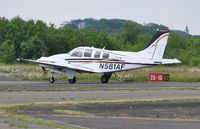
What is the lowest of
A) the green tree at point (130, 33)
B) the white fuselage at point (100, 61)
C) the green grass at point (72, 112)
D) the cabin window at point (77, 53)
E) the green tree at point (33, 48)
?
the green grass at point (72, 112)

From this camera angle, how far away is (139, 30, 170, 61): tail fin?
1858 inches

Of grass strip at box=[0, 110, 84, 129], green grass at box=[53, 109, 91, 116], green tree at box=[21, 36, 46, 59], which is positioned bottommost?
grass strip at box=[0, 110, 84, 129]

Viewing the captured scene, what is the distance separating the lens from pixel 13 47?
9681cm

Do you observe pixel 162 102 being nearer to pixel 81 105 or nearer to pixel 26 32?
pixel 81 105

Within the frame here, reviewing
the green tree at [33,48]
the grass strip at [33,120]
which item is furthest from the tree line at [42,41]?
the grass strip at [33,120]

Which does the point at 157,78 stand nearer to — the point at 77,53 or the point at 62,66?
the point at 77,53

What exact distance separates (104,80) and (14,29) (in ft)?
201

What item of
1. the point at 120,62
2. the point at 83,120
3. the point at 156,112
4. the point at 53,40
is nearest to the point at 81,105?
the point at 156,112

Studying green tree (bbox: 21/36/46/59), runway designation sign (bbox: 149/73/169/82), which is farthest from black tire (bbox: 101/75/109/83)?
green tree (bbox: 21/36/46/59)

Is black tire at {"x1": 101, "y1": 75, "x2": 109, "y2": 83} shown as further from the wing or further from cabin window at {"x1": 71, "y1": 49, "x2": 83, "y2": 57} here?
cabin window at {"x1": 71, "y1": 49, "x2": 83, "y2": 57}

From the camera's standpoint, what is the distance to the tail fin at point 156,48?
1858 inches

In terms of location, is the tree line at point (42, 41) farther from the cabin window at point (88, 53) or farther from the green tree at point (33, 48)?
the cabin window at point (88, 53)

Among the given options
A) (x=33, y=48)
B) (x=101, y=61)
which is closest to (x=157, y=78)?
(x=101, y=61)

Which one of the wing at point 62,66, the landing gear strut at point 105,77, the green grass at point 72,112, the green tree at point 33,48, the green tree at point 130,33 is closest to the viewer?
the green grass at point 72,112
